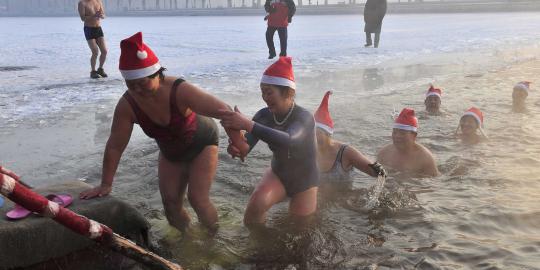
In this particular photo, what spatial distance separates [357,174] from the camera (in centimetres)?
546

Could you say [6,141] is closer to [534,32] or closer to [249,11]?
[534,32]

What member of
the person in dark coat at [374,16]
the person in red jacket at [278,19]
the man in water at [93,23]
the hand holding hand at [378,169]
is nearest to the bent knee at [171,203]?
the hand holding hand at [378,169]

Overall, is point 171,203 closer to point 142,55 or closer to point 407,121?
point 142,55

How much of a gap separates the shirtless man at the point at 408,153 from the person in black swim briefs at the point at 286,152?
174cm

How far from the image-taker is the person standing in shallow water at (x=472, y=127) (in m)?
6.55

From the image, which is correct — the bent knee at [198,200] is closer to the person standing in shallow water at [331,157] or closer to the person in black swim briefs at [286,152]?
the person in black swim briefs at [286,152]

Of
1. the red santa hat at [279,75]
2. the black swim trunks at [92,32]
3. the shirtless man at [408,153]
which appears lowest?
the shirtless man at [408,153]

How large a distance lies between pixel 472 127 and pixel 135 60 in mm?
5099

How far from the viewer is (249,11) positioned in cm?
7400

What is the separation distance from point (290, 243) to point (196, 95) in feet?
4.35

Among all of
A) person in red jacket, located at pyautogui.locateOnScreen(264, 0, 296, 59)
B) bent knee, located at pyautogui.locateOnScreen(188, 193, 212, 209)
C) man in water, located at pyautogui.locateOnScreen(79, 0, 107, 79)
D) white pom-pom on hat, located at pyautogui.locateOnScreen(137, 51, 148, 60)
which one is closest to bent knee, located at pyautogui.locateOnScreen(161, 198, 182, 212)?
bent knee, located at pyautogui.locateOnScreen(188, 193, 212, 209)

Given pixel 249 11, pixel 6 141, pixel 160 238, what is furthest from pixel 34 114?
pixel 249 11

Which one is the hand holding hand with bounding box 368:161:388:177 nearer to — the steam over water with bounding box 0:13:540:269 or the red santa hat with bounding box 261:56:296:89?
the steam over water with bounding box 0:13:540:269

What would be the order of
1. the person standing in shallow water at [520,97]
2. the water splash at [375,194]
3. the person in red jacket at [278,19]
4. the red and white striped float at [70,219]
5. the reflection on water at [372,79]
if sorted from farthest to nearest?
the person in red jacket at [278,19], the reflection on water at [372,79], the person standing in shallow water at [520,97], the water splash at [375,194], the red and white striped float at [70,219]
